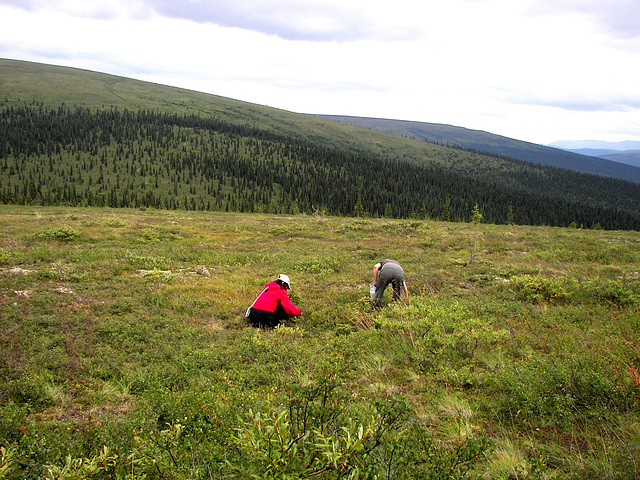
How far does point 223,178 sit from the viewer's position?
144 m

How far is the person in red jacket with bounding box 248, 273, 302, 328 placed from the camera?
29.7 ft

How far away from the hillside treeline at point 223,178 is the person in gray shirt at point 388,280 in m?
97.3

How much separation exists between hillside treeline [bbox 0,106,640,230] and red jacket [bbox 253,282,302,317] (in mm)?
98428

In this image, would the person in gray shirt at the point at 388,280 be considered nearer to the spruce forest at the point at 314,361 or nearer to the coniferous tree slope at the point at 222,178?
the spruce forest at the point at 314,361

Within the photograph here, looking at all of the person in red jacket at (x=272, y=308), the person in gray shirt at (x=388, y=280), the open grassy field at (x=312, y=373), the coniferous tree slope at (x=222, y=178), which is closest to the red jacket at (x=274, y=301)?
the person in red jacket at (x=272, y=308)

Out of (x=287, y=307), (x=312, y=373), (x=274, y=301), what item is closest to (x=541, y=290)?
(x=287, y=307)

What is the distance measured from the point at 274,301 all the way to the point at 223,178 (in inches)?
5661

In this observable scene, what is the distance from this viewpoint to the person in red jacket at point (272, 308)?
9.05 metres

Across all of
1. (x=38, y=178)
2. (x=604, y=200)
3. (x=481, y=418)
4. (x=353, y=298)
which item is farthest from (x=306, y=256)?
(x=604, y=200)

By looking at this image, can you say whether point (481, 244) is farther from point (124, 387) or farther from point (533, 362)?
point (124, 387)

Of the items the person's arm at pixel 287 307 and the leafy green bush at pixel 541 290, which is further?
the leafy green bush at pixel 541 290

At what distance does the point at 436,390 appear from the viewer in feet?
17.2

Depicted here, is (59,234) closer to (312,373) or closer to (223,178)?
(312,373)

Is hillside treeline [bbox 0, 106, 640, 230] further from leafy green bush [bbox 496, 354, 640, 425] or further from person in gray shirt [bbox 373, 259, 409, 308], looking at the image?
leafy green bush [bbox 496, 354, 640, 425]
